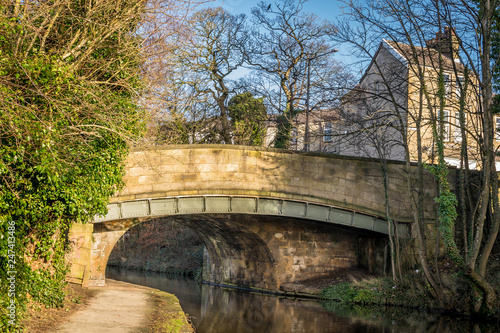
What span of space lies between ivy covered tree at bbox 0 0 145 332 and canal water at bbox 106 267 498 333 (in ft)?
13.7

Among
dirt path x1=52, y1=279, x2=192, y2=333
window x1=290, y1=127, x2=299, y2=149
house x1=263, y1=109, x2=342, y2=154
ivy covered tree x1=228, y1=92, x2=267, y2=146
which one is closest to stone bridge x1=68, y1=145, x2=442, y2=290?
house x1=263, y1=109, x2=342, y2=154

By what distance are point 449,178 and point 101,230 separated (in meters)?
10.7

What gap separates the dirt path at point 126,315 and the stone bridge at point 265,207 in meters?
2.22

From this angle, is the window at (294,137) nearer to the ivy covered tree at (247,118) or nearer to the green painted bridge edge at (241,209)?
the ivy covered tree at (247,118)

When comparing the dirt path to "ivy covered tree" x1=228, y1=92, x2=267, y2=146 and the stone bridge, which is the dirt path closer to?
the stone bridge

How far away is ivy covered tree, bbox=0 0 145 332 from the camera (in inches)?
239

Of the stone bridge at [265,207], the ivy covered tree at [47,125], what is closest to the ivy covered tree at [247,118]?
the stone bridge at [265,207]

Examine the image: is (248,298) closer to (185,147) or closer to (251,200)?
(251,200)

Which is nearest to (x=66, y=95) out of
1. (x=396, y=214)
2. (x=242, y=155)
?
(x=242, y=155)

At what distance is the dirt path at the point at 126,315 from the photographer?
24.8 feet

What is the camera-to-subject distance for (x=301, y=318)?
12422 mm

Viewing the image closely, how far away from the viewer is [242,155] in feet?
48.9

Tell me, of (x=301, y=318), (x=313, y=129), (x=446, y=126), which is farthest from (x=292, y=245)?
(x=313, y=129)

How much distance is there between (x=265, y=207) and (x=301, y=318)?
11.9 feet
